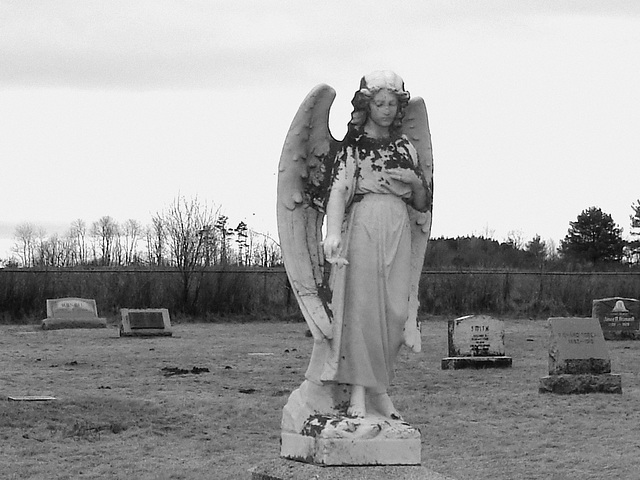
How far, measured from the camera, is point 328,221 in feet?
23.0

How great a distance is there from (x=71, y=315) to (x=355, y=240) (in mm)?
25294

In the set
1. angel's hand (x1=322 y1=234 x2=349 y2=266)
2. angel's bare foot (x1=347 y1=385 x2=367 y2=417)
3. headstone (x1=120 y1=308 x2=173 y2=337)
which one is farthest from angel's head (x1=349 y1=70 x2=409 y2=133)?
headstone (x1=120 y1=308 x2=173 y2=337)

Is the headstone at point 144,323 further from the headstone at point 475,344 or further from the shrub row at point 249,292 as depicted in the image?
the headstone at point 475,344

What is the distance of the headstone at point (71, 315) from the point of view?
30.6 metres

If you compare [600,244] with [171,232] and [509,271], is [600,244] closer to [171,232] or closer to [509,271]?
[509,271]

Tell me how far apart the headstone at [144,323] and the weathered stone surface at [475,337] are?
382 inches

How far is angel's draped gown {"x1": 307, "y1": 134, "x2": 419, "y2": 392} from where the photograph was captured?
700 cm

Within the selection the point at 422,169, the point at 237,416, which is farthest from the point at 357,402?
the point at 237,416

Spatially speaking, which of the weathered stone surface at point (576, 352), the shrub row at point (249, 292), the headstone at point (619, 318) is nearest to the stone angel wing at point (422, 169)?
the weathered stone surface at point (576, 352)

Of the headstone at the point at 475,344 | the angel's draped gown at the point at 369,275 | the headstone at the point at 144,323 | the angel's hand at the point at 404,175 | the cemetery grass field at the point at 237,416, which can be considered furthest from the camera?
the headstone at the point at 144,323

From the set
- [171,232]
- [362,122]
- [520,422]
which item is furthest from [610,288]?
[362,122]

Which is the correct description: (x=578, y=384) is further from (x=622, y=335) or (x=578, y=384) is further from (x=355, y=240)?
(x=622, y=335)

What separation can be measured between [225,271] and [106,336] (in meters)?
9.94

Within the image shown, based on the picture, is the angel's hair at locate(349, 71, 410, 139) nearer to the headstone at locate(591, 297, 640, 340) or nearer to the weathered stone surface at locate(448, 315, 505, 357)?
the weathered stone surface at locate(448, 315, 505, 357)
